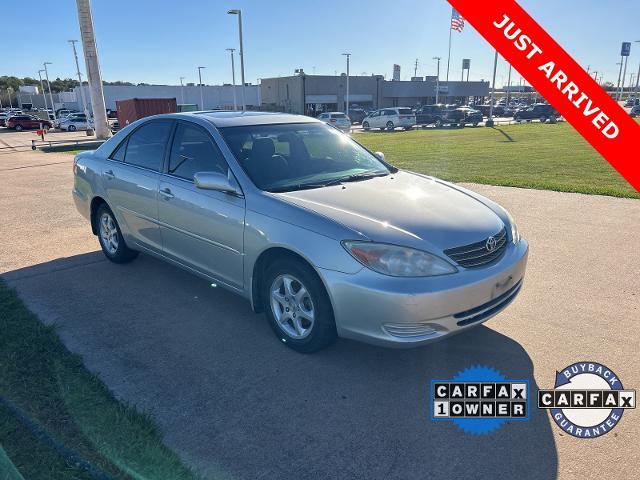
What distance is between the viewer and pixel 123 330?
399 cm

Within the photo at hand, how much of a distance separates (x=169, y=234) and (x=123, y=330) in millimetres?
960

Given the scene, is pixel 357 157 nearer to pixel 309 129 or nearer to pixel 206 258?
pixel 309 129

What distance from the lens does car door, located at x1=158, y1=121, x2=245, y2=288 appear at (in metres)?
3.82

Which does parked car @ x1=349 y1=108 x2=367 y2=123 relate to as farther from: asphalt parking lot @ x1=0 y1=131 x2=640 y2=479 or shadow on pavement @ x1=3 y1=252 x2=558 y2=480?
shadow on pavement @ x1=3 y1=252 x2=558 y2=480

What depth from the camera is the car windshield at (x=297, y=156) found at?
155 inches

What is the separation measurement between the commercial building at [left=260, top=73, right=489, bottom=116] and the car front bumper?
193 ft

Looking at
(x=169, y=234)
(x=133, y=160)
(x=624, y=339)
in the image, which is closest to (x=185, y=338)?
(x=169, y=234)

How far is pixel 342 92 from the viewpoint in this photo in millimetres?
67000

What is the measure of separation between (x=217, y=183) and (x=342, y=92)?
66414 mm

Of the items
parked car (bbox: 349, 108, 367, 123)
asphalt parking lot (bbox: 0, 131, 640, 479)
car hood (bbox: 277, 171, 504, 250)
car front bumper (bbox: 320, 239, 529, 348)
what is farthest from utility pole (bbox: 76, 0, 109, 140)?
parked car (bbox: 349, 108, 367, 123)

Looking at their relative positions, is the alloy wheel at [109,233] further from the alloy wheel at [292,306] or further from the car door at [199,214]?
the alloy wheel at [292,306]

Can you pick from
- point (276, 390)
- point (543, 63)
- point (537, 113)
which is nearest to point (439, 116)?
point (537, 113)

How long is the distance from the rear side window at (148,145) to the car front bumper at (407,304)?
2424 millimetres

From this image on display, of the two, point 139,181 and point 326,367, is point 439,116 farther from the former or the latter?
point 326,367
